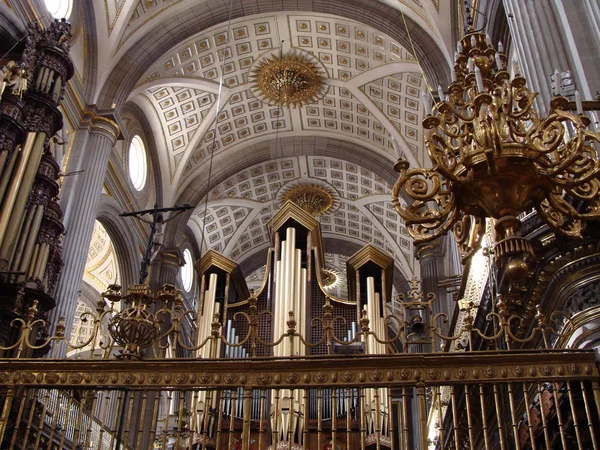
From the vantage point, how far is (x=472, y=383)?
394 cm

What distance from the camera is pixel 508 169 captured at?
165 inches

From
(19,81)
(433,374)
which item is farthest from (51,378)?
(19,81)

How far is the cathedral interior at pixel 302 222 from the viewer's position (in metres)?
4.15

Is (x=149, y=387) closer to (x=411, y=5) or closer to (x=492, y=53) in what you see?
(x=492, y=53)

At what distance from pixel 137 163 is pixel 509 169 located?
13078 millimetres

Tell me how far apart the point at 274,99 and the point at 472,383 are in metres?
13.8

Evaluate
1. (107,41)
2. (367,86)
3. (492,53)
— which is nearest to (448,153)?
(492,53)

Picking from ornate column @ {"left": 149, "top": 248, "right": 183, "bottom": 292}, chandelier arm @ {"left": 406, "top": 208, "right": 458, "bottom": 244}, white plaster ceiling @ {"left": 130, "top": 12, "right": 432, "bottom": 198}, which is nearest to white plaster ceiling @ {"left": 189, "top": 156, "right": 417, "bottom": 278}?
white plaster ceiling @ {"left": 130, "top": 12, "right": 432, "bottom": 198}

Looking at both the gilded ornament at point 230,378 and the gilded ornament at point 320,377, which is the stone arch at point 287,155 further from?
the gilded ornament at point 320,377

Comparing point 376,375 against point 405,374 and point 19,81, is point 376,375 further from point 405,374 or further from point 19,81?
point 19,81

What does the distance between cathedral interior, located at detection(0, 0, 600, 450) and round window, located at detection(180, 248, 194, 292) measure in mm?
70

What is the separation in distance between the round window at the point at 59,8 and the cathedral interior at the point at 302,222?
38 cm

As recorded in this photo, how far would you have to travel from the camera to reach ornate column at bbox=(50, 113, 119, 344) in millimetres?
10352

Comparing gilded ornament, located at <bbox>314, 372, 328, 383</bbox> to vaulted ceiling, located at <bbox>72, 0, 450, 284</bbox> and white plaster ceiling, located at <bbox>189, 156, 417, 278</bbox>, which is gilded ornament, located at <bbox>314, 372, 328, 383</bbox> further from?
white plaster ceiling, located at <bbox>189, 156, 417, 278</bbox>
